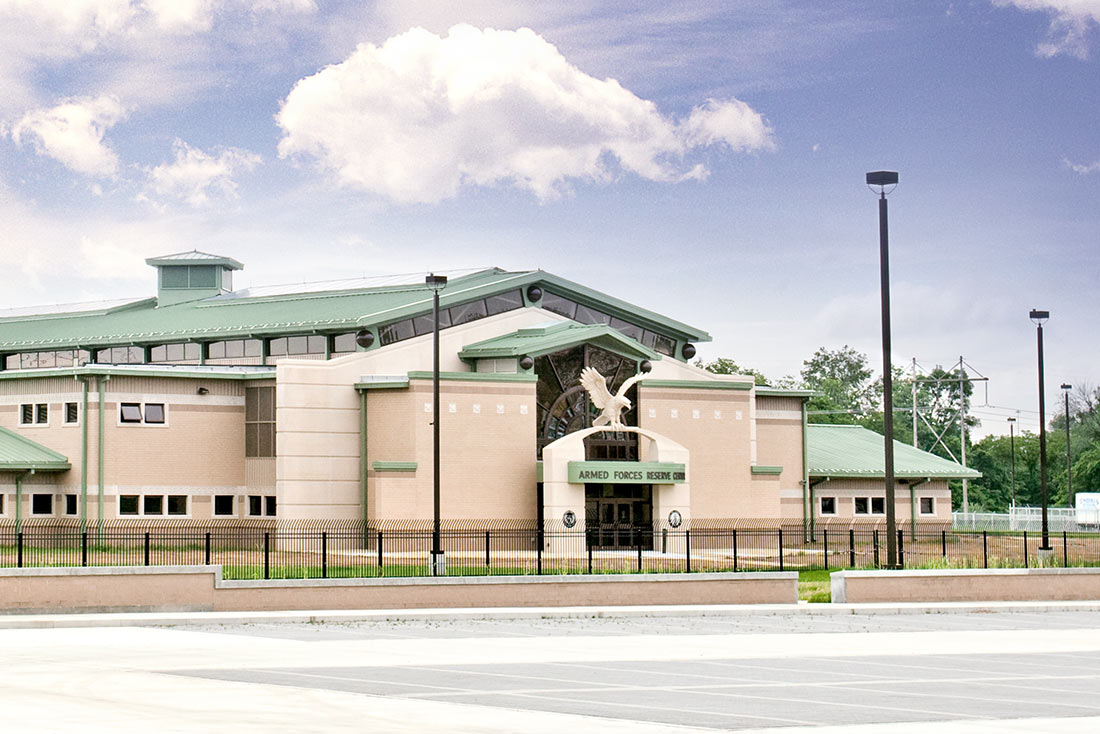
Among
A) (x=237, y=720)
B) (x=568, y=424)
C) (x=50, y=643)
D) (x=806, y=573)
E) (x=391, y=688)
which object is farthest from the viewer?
(x=568, y=424)

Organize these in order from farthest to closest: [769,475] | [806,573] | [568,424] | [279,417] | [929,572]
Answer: [769,475] < [568,424] < [279,417] < [806,573] < [929,572]

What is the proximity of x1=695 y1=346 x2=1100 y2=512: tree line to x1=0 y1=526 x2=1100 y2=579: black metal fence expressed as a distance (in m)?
56.5

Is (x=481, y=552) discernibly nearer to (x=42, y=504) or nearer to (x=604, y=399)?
(x=604, y=399)

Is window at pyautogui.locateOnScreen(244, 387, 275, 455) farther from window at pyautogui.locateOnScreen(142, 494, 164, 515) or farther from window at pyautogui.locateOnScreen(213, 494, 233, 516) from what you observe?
window at pyautogui.locateOnScreen(142, 494, 164, 515)

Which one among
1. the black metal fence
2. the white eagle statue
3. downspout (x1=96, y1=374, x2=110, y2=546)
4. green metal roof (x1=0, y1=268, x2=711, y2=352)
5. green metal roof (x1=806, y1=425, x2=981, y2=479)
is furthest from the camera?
green metal roof (x1=806, y1=425, x2=981, y2=479)

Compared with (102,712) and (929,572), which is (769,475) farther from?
(102,712)

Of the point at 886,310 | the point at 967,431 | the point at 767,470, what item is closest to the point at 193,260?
the point at 767,470

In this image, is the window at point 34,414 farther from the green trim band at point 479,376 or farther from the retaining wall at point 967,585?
the retaining wall at point 967,585

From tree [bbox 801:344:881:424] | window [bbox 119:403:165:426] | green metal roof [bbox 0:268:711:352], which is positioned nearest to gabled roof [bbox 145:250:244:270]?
green metal roof [bbox 0:268:711:352]

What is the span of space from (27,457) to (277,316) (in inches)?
429

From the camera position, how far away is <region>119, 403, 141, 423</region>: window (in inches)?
2110

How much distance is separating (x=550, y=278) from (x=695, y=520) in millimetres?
10814

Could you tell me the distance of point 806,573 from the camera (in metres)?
43.9

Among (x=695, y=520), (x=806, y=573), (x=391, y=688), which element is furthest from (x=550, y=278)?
(x=391, y=688)
